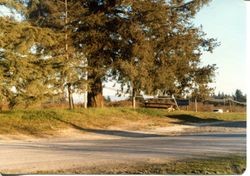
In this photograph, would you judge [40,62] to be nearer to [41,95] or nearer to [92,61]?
[41,95]

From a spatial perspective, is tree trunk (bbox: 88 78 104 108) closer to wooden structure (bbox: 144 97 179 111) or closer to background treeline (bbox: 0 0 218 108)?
background treeline (bbox: 0 0 218 108)

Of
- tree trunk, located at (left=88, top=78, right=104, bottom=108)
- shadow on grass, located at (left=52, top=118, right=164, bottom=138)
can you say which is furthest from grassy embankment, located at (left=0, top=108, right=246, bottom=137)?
tree trunk, located at (left=88, top=78, right=104, bottom=108)

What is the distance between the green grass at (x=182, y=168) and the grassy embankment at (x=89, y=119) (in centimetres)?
717

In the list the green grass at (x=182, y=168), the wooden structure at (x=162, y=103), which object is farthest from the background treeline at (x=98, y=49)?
the green grass at (x=182, y=168)

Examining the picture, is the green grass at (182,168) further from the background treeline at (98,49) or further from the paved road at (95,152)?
the background treeline at (98,49)

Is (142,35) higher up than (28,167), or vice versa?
(142,35)

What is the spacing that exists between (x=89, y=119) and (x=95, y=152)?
23.4ft

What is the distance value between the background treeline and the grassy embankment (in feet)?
2.59

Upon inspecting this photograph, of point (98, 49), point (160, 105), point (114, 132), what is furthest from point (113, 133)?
point (160, 105)

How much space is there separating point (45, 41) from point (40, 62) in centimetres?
67

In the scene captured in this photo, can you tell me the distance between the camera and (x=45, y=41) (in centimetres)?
1750

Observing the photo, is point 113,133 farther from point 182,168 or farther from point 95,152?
point 182,168

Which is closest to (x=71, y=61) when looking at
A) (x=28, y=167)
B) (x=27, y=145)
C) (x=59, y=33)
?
(x=59, y=33)

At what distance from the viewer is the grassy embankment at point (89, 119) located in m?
15.6
